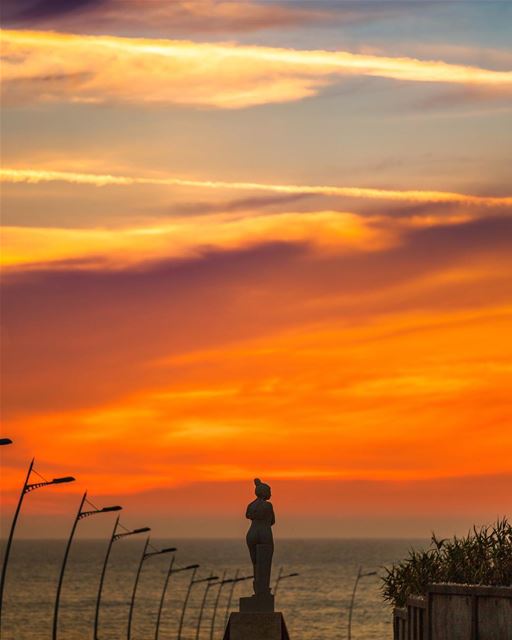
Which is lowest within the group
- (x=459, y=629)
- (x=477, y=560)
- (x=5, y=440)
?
(x=459, y=629)

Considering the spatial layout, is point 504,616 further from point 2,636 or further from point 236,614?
point 2,636

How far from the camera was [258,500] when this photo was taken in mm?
45500

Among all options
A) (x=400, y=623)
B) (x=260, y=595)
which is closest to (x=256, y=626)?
(x=260, y=595)

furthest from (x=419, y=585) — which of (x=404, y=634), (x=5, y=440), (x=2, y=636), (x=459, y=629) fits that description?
(x=2, y=636)

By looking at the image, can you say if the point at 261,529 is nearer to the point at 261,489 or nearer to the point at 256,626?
the point at 261,489

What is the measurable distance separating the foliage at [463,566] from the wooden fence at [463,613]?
3.05 metres

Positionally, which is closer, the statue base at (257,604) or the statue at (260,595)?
the statue at (260,595)

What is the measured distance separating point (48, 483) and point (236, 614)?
14606 mm

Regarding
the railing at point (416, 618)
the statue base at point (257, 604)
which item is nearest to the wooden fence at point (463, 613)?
the railing at point (416, 618)

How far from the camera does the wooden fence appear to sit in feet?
113

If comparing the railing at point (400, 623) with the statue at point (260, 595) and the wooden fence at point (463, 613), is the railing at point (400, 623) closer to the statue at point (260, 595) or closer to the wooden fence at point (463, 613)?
the wooden fence at point (463, 613)

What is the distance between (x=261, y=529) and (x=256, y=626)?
11.3 ft

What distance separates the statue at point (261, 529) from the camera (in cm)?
4488

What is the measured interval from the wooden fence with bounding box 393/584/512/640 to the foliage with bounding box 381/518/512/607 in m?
3.05
